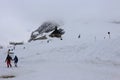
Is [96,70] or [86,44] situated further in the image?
[86,44]

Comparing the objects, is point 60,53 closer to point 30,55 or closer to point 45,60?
point 45,60

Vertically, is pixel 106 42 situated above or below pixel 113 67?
above

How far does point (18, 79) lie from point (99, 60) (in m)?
8.44

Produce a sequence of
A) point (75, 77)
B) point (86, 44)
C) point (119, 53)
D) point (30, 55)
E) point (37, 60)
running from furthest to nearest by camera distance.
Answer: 1. point (30, 55)
2. point (37, 60)
3. point (86, 44)
4. point (119, 53)
5. point (75, 77)

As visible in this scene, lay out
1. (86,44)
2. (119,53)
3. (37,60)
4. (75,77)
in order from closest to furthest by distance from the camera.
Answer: (75,77) → (119,53) → (86,44) → (37,60)

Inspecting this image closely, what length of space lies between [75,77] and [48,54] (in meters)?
16.4

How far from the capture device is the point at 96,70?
2575cm

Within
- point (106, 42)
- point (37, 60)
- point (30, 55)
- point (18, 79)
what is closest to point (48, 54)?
point (37, 60)

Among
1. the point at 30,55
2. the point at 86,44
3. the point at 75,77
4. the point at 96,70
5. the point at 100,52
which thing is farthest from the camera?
the point at 30,55

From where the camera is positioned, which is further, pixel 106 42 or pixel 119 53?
pixel 106 42

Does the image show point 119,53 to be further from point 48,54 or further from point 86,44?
point 48,54

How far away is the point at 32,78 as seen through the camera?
23328 millimetres

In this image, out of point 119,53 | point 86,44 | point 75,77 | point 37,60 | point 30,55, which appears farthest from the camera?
point 30,55

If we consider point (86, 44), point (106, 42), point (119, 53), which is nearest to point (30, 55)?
point (86, 44)
